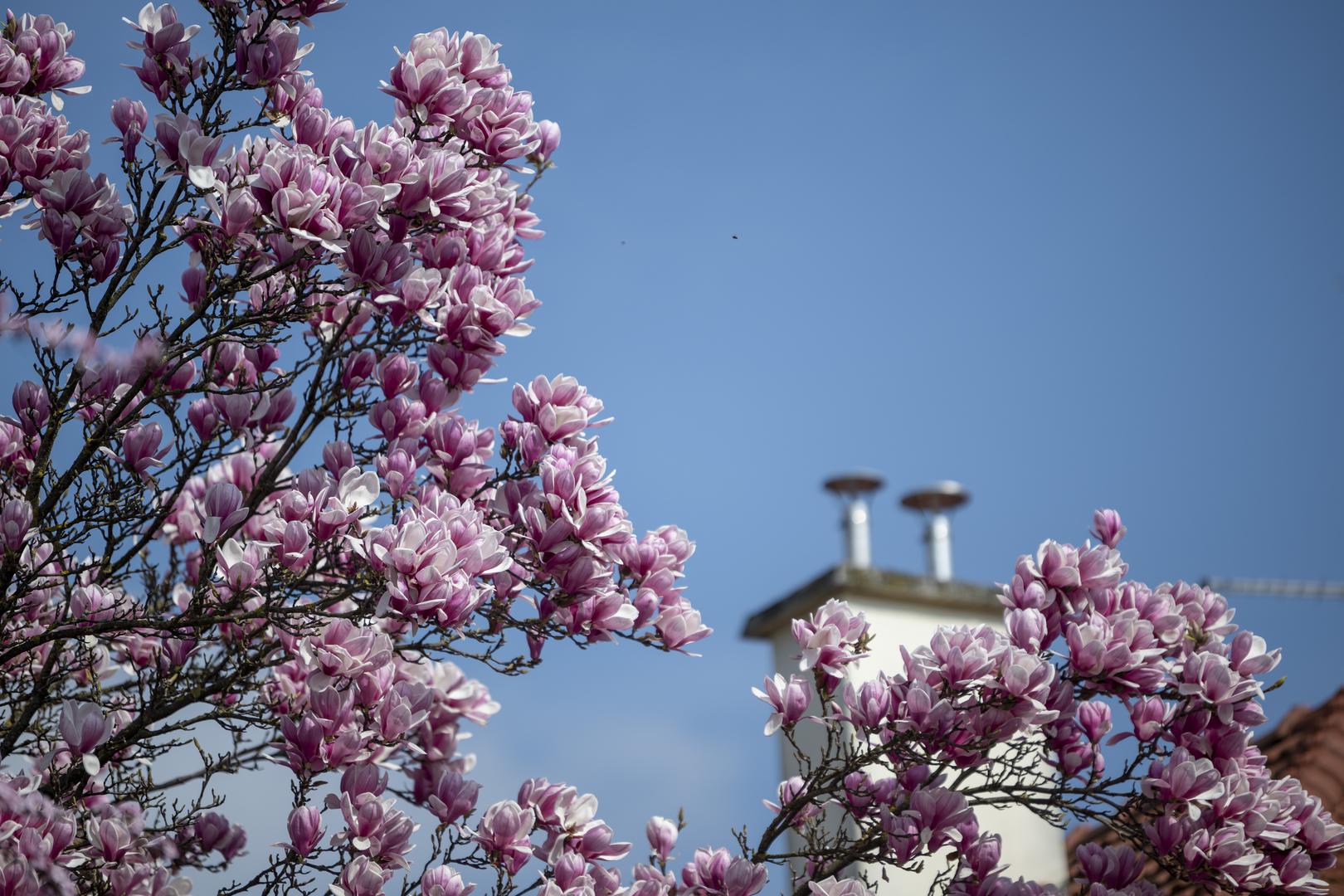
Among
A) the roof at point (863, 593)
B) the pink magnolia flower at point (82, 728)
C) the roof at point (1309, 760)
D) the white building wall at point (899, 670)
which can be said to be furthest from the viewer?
the roof at point (863, 593)

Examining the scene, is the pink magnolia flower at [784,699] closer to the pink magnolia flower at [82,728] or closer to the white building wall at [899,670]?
the pink magnolia flower at [82,728]

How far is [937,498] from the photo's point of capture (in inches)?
464

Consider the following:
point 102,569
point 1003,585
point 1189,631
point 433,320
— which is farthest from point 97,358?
point 1189,631

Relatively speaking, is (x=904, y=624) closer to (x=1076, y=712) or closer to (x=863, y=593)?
(x=863, y=593)

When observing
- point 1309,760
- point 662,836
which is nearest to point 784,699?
point 662,836

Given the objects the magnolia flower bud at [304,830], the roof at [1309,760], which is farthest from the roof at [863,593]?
the magnolia flower bud at [304,830]

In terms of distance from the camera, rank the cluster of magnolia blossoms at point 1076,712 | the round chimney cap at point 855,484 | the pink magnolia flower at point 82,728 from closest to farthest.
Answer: the pink magnolia flower at point 82,728, the cluster of magnolia blossoms at point 1076,712, the round chimney cap at point 855,484

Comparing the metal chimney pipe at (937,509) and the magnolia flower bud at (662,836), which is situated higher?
the metal chimney pipe at (937,509)

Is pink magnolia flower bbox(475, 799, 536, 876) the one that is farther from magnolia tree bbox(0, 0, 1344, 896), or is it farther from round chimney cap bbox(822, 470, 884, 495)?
round chimney cap bbox(822, 470, 884, 495)

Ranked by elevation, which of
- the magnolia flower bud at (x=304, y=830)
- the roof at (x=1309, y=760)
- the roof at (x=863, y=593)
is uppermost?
the roof at (x=863, y=593)

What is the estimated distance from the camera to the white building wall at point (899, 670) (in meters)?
7.81

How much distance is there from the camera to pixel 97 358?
11.4 ft

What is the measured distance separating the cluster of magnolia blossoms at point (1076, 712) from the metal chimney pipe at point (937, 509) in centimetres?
728

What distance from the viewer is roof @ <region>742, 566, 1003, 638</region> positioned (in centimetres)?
815
